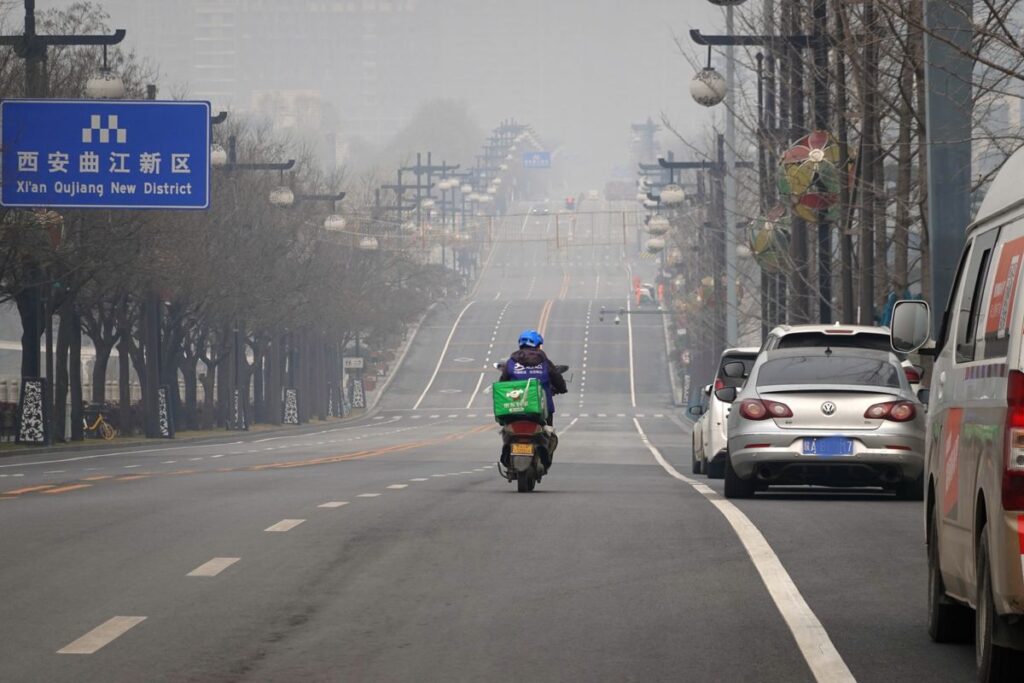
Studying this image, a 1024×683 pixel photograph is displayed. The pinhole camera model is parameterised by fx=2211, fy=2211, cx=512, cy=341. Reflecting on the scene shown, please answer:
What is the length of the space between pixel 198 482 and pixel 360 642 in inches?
621

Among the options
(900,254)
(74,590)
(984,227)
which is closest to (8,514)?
(74,590)

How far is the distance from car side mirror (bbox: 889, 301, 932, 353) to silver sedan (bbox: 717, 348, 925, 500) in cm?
936

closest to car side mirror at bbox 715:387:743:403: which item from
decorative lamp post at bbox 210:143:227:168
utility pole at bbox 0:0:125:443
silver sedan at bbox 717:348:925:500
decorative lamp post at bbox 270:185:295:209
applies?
silver sedan at bbox 717:348:925:500

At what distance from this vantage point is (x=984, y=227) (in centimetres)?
1024

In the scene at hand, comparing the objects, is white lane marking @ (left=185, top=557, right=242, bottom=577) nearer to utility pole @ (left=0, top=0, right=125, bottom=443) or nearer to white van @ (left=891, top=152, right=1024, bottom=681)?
white van @ (left=891, top=152, right=1024, bottom=681)

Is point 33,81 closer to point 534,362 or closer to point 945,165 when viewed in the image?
point 534,362

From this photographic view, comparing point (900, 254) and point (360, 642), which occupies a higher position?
point (900, 254)

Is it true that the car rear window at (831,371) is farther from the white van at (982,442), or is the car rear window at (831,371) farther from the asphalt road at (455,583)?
the white van at (982,442)

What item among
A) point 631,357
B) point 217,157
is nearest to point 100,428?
point 217,157

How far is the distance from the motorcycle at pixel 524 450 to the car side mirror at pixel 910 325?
1170 centimetres

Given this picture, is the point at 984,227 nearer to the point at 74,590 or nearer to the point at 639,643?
the point at 639,643

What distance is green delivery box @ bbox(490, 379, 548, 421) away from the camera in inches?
904

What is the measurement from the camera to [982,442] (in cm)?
877

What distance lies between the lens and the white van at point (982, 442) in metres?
8.16
